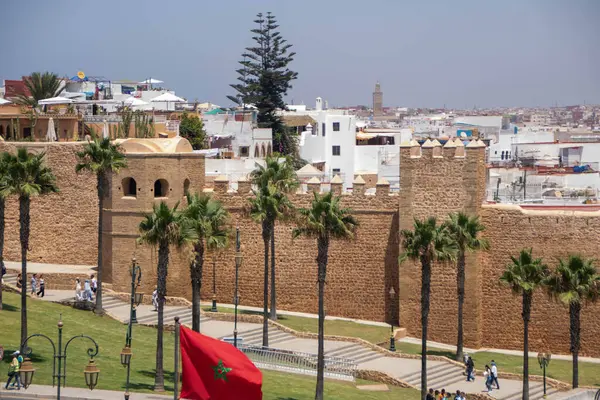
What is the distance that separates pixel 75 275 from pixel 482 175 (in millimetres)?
14535

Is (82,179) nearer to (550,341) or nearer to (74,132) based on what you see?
(74,132)

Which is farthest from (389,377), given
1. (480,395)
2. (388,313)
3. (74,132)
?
(74,132)

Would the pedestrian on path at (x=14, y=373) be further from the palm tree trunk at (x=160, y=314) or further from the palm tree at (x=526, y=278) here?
the palm tree at (x=526, y=278)

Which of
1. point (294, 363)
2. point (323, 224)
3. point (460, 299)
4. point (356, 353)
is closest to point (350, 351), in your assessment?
point (356, 353)

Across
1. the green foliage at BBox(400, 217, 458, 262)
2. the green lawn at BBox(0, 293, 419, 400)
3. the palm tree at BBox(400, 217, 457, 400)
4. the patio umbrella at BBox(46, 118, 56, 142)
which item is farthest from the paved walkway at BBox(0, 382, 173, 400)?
the patio umbrella at BBox(46, 118, 56, 142)

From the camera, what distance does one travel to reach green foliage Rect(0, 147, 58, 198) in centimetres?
3831

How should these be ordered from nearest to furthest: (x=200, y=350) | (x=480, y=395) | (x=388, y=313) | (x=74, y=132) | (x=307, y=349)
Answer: (x=200, y=350), (x=480, y=395), (x=307, y=349), (x=388, y=313), (x=74, y=132)

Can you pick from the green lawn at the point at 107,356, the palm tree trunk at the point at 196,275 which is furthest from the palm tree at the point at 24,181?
the palm tree trunk at the point at 196,275

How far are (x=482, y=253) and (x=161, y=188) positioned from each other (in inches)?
449

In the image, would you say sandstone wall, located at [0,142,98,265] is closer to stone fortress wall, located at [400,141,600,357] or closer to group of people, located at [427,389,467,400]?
stone fortress wall, located at [400,141,600,357]

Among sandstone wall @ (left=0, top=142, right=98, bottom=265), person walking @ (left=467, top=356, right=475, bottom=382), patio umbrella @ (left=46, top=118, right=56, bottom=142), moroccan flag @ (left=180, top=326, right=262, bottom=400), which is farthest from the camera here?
patio umbrella @ (left=46, top=118, right=56, bottom=142)

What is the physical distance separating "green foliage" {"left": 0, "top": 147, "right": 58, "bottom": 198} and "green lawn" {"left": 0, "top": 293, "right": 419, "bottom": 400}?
4265 millimetres

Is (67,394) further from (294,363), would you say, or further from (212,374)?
(294,363)

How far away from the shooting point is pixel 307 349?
41.8m
